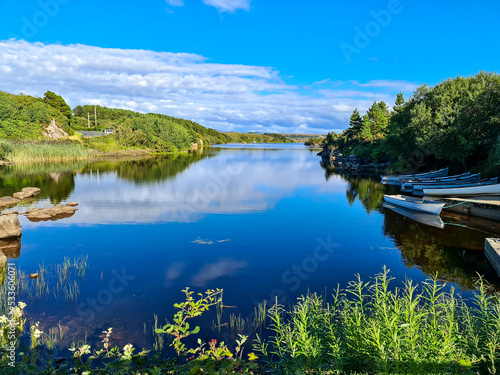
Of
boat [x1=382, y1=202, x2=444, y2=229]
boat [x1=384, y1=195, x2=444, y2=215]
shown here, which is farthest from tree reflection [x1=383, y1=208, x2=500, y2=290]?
boat [x1=384, y1=195, x2=444, y2=215]

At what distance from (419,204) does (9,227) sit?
28051 millimetres

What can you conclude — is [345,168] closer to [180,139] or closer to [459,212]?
[459,212]

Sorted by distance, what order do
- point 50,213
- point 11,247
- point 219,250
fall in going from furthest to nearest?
point 50,213, point 219,250, point 11,247

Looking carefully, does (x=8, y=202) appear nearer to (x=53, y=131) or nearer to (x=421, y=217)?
(x=421, y=217)

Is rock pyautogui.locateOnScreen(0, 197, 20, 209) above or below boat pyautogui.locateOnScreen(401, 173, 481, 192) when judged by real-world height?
below

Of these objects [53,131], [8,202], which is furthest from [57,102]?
[8,202]

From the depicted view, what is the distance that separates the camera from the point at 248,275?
14125 millimetres

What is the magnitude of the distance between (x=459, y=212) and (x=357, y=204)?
27.5ft

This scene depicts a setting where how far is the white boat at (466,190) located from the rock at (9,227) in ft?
106

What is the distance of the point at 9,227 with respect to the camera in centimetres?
1791

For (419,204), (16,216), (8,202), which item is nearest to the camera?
(16,216)

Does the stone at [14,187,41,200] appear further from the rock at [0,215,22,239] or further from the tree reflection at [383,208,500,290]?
the tree reflection at [383,208,500,290]

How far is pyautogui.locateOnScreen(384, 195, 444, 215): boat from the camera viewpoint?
24938mm

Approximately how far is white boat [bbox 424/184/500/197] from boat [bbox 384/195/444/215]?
3.75 meters
